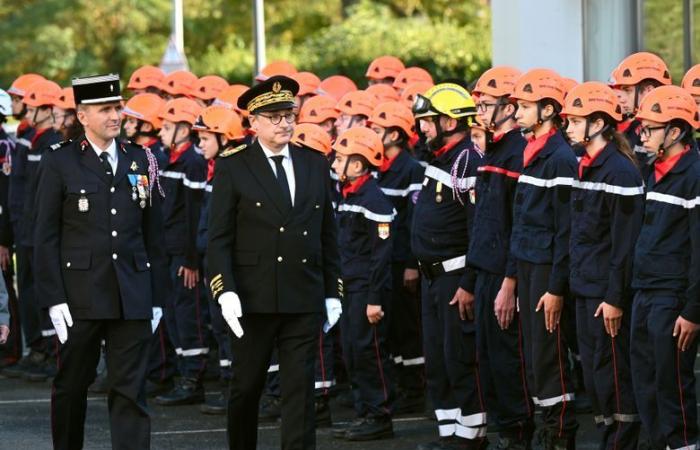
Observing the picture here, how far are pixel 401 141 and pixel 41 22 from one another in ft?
95.4

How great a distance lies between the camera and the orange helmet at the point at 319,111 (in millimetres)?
13922

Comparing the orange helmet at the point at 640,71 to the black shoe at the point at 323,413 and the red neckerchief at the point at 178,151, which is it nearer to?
the black shoe at the point at 323,413

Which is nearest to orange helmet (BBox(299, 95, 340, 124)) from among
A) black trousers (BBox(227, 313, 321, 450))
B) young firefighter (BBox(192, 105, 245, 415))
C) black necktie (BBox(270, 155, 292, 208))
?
young firefighter (BBox(192, 105, 245, 415))

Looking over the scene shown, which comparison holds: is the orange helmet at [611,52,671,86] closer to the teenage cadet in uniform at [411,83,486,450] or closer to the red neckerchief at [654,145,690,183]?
the teenage cadet in uniform at [411,83,486,450]

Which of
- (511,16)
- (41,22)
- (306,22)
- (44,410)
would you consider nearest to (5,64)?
(41,22)

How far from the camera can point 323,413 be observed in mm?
11945

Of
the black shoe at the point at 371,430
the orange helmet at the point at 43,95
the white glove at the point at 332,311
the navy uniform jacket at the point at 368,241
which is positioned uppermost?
the orange helmet at the point at 43,95

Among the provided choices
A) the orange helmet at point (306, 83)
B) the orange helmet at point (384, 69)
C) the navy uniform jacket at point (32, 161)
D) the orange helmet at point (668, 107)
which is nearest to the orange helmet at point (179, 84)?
the orange helmet at point (306, 83)

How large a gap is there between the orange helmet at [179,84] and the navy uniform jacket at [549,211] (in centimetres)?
604

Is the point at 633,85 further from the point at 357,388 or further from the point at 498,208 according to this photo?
the point at 357,388

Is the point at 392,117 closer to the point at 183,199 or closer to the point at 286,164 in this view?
the point at 183,199

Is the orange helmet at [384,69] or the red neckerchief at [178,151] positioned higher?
the orange helmet at [384,69]

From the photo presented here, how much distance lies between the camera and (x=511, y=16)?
17.2 m

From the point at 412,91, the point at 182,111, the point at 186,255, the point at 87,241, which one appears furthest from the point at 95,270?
the point at 412,91
